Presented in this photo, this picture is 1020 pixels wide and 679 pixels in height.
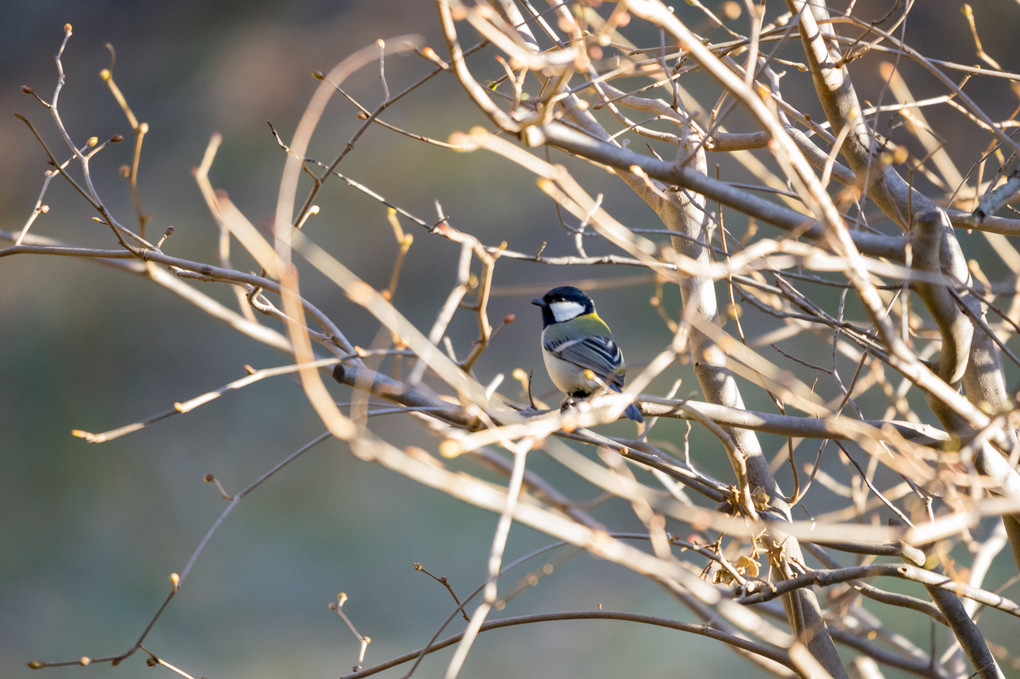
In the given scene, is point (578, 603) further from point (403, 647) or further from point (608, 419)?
point (608, 419)

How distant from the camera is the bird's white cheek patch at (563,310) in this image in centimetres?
361

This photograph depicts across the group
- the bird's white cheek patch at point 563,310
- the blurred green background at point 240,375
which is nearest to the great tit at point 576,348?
the bird's white cheek patch at point 563,310

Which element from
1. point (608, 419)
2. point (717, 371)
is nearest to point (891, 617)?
point (717, 371)

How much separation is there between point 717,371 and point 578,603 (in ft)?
13.2

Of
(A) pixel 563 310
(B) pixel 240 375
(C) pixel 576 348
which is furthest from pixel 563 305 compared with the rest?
(B) pixel 240 375

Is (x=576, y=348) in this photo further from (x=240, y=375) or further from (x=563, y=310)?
(x=240, y=375)

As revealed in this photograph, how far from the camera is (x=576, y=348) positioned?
10.4ft

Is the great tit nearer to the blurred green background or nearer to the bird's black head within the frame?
the bird's black head

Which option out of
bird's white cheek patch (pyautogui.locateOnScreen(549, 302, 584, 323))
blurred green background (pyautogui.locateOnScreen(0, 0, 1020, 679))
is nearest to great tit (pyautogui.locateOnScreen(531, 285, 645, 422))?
bird's white cheek patch (pyautogui.locateOnScreen(549, 302, 584, 323))

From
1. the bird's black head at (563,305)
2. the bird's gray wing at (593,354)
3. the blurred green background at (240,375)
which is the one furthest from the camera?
the blurred green background at (240,375)

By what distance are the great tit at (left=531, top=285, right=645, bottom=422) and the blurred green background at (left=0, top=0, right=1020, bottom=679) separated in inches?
107

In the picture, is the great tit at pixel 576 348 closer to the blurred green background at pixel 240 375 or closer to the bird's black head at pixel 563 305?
the bird's black head at pixel 563 305

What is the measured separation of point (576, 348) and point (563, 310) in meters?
0.49

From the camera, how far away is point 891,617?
16.8 feet
